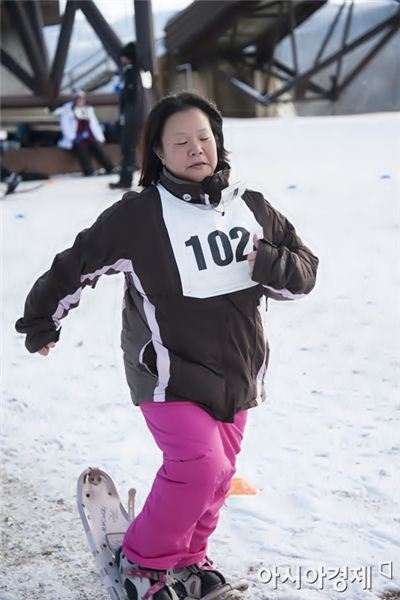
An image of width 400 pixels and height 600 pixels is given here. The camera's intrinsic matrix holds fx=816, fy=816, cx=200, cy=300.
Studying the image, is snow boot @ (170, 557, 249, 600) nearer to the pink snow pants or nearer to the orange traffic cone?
the pink snow pants

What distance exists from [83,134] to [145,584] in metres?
10.5

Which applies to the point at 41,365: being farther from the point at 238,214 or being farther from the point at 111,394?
the point at 238,214

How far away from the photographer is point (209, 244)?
2258mm

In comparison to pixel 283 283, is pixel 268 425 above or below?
below

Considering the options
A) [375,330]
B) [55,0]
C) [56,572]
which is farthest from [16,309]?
[55,0]

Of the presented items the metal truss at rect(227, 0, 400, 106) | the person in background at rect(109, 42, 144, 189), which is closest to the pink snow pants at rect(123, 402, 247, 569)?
the person in background at rect(109, 42, 144, 189)

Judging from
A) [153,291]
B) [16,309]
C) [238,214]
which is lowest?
[16,309]

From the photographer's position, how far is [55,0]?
62.0 feet

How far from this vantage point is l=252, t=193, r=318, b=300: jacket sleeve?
222 centimetres

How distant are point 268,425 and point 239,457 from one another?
338mm

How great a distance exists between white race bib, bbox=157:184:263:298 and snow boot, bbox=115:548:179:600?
0.82 metres

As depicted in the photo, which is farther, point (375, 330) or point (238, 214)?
point (375, 330)

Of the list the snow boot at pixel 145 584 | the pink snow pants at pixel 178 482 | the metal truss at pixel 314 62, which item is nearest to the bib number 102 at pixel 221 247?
the pink snow pants at pixel 178 482

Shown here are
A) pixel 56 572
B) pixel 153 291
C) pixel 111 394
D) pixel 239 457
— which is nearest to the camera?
pixel 153 291
